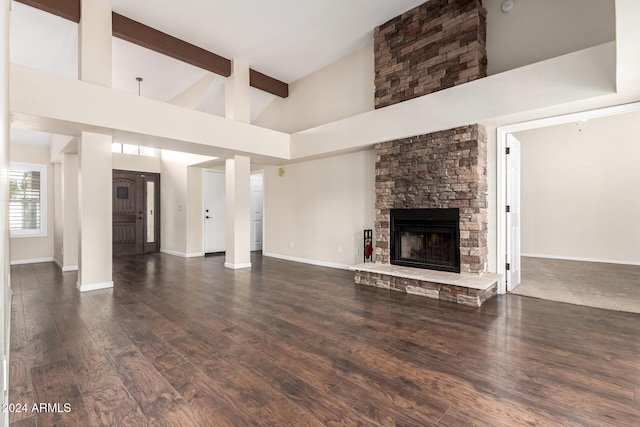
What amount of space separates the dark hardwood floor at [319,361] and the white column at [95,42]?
293 centimetres

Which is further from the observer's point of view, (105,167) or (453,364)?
(105,167)

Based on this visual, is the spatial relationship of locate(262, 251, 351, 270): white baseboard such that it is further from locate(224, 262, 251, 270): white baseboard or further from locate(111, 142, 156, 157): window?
locate(111, 142, 156, 157): window

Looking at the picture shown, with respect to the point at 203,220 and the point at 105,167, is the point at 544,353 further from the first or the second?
the point at 203,220

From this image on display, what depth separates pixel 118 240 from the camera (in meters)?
7.57

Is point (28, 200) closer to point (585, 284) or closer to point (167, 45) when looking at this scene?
point (167, 45)

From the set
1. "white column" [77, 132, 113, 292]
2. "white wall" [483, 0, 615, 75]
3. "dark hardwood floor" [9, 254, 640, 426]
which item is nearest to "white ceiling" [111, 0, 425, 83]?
"white wall" [483, 0, 615, 75]

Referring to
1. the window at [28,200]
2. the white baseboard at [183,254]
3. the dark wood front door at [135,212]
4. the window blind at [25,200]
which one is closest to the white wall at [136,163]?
the dark wood front door at [135,212]

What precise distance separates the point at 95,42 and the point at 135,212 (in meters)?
4.76

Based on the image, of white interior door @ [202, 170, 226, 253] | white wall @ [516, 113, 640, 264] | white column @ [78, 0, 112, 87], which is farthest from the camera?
white interior door @ [202, 170, 226, 253]

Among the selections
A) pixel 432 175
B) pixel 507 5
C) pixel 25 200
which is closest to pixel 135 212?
pixel 25 200

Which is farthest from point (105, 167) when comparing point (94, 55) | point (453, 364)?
point (453, 364)

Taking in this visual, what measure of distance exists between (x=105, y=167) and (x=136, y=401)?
3753mm

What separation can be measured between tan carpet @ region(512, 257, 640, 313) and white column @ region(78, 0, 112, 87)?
628 cm

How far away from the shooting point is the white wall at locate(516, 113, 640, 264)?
5.89 metres
